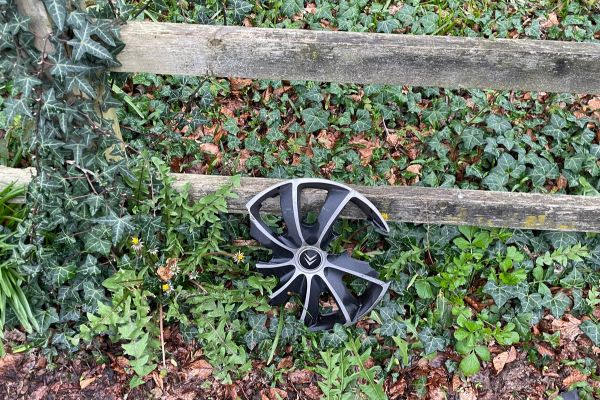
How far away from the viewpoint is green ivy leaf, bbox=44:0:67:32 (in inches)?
80.0

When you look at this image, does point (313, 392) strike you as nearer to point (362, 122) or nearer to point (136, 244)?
point (136, 244)

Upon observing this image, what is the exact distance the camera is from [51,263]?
2.76m

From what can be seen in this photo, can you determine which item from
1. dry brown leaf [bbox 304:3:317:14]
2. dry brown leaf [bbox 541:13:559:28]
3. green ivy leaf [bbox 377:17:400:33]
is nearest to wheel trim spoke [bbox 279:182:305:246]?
green ivy leaf [bbox 377:17:400:33]

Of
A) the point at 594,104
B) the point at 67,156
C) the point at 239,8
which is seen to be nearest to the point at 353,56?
the point at 239,8

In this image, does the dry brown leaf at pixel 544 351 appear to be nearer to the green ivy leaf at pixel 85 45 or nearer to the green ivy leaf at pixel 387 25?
the green ivy leaf at pixel 387 25

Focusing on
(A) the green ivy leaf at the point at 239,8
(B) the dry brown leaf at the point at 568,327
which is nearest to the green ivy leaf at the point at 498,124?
(B) the dry brown leaf at the point at 568,327

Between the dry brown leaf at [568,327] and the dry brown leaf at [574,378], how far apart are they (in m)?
0.18

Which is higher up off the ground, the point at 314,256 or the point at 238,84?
the point at 238,84

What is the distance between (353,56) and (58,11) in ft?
3.52

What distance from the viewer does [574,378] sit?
2.98 m

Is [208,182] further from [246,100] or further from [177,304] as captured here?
[246,100]

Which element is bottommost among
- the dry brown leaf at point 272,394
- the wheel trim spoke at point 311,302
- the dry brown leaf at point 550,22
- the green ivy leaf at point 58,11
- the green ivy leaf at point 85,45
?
the dry brown leaf at point 272,394

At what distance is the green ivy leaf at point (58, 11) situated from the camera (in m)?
2.03

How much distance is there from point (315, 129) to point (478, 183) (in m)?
1.02
